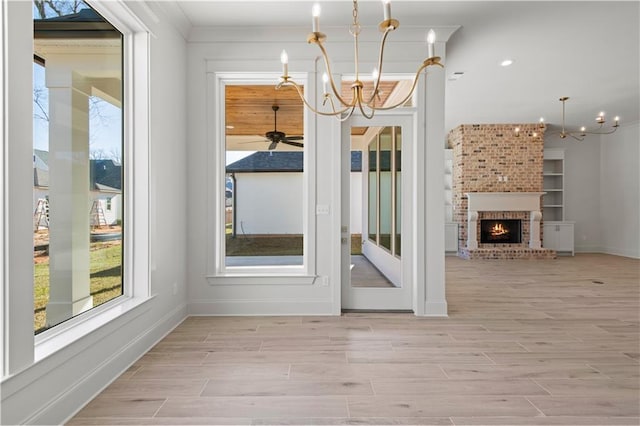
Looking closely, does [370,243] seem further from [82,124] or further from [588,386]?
[82,124]

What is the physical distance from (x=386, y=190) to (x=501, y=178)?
213 inches

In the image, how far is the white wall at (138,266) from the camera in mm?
1615

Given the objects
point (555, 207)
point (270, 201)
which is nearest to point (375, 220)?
point (270, 201)

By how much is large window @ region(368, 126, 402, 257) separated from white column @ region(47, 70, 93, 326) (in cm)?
272

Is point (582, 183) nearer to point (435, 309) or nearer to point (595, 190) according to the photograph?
point (595, 190)

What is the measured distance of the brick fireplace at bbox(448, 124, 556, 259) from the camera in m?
7.90

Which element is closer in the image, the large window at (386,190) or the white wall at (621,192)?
the large window at (386,190)

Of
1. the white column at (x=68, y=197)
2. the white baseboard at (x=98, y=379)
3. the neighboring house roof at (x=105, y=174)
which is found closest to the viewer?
the white baseboard at (x=98, y=379)

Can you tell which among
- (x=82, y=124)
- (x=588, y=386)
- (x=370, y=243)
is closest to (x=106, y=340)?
(x=82, y=124)

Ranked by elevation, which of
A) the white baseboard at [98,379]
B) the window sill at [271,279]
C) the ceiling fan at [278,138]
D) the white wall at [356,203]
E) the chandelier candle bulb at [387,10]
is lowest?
the white baseboard at [98,379]

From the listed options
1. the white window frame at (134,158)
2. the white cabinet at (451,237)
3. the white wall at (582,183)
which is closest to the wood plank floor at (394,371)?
the white window frame at (134,158)

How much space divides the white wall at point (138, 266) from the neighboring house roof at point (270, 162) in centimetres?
60

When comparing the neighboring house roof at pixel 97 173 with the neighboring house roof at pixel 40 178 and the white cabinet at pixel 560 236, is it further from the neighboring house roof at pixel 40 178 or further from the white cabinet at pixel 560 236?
the white cabinet at pixel 560 236

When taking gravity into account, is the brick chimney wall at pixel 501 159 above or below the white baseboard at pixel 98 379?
above
